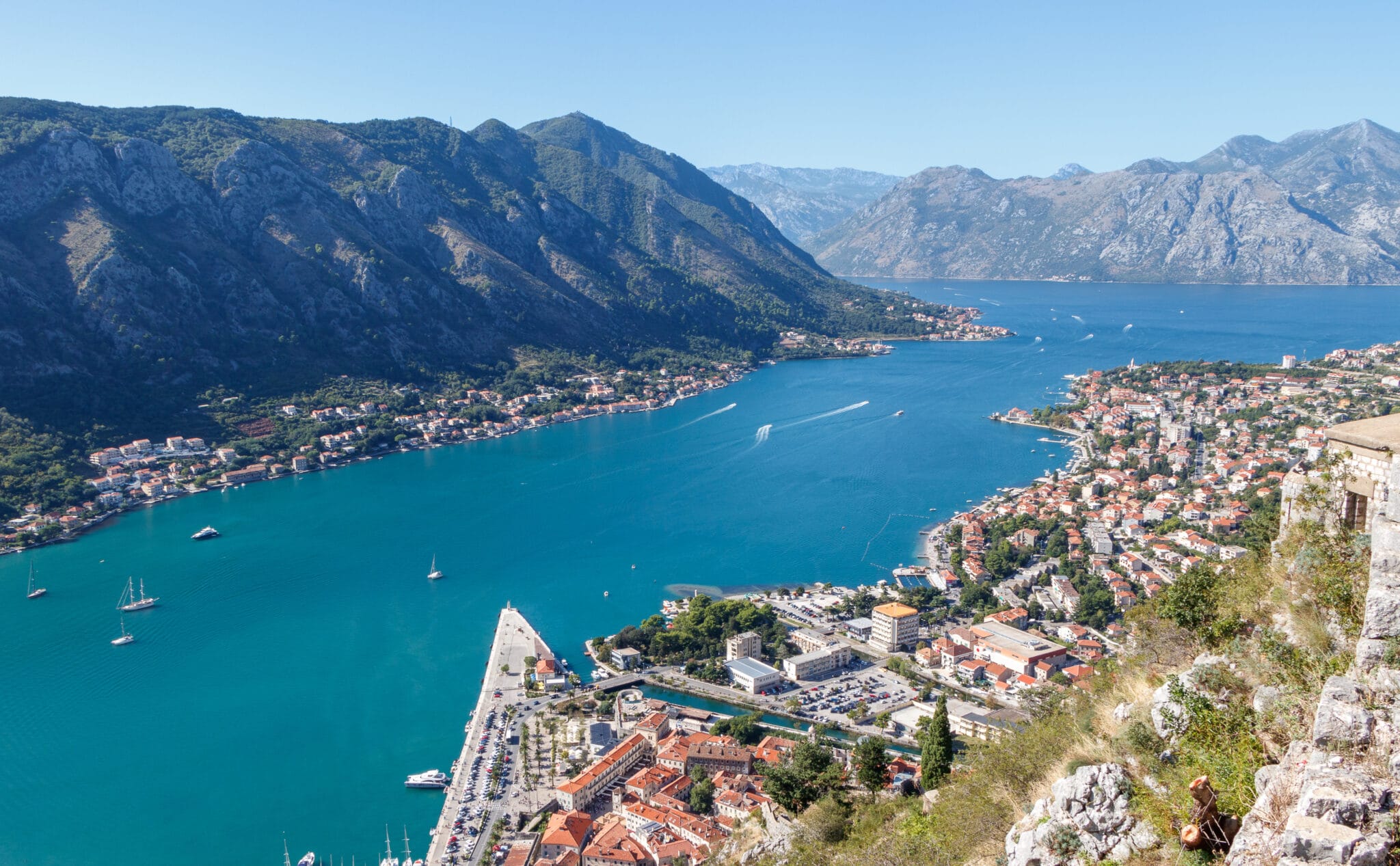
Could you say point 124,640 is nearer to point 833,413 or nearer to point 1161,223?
point 833,413

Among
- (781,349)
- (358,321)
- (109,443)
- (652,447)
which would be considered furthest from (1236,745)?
(781,349)

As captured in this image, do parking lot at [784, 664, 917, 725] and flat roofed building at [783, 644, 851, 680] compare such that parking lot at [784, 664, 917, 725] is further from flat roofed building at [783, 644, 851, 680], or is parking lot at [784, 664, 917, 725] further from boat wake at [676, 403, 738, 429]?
boat wake at [676, 403, 738, 429]

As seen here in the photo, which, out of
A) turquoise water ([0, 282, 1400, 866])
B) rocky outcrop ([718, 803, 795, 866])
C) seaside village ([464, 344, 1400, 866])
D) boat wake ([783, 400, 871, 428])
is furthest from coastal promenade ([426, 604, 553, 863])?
boat wake ([783, 400, 871, 428])

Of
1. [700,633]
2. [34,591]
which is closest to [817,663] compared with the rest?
[700,633]

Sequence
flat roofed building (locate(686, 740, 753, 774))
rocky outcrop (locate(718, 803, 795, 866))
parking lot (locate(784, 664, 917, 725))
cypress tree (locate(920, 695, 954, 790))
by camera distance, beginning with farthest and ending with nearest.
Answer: parking lot (locate(784, 664, 917, 725)), flat roofed building (locate(686, 740, 753, 774)), cypress tree (locate(920, 695, 954, 790)), rocky outcrop (locate(718, 803, 795, 866))

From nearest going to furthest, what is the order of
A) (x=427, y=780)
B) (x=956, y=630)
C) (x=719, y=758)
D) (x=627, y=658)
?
(x=719, y=758), (x=427, y=780), (x=627, y=658), (x=956, y=630)

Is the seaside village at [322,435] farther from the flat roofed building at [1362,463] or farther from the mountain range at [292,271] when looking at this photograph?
the flat roofed building at [1362,463]
